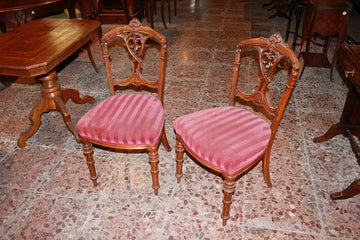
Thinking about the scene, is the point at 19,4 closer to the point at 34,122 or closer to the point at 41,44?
the point at 41,44

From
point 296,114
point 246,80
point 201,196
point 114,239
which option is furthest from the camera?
point 246,80

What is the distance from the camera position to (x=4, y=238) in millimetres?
1725

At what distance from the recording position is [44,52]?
2.01 m

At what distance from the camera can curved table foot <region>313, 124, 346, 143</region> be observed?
2318 mm

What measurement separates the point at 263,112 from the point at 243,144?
1.28 metres

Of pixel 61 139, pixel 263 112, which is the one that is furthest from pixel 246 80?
pixel 61 139

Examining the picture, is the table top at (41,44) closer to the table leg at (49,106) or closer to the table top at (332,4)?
the table leg at (49,106)

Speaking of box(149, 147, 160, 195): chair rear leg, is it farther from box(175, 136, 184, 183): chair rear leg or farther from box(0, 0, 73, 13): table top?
box(0, 0, 73, 13): table top

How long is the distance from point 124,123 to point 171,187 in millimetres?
599

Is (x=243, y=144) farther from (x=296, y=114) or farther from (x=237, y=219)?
(x=296, y=114)

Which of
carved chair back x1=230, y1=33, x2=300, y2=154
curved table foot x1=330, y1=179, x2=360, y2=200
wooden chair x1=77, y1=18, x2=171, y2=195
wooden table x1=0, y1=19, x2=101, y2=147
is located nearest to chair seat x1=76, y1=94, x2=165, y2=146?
wooden chair x1=77, y1=18, x2=171, y2=195

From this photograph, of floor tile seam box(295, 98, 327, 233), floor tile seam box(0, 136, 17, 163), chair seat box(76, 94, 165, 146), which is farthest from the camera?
floor tile seam box(0, 136, 17, 163)

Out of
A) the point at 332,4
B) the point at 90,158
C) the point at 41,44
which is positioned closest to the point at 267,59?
the point at 90,158

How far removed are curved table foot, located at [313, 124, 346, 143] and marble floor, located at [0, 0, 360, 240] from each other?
0.05 m
